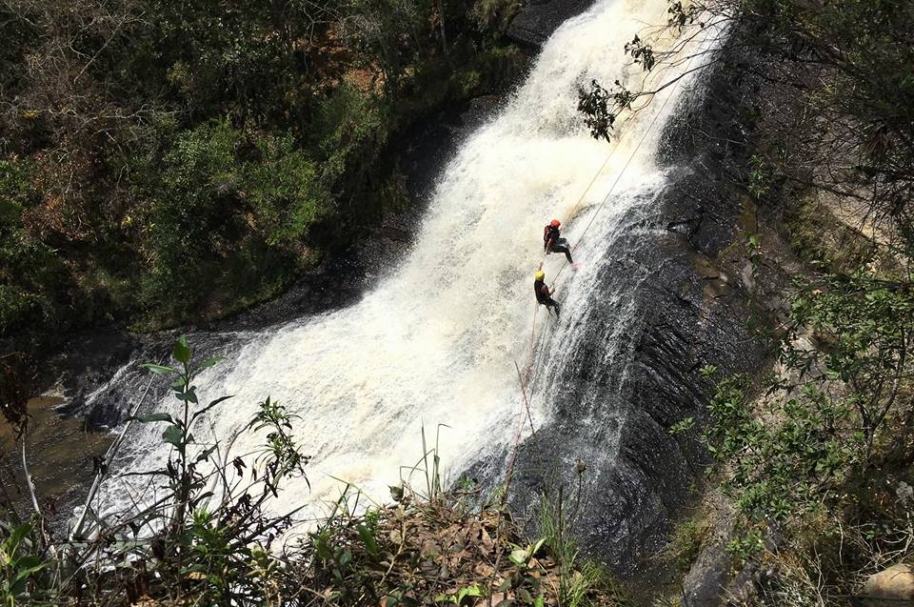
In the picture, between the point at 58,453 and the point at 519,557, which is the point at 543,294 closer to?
the point at 519,557

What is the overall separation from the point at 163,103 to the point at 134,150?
1430 mm

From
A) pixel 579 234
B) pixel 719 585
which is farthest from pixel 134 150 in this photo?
pixel 719 585

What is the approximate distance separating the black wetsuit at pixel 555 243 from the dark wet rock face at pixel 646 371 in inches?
34.2

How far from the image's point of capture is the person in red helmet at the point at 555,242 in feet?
34.9

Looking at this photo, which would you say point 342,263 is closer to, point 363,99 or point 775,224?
point 363,99

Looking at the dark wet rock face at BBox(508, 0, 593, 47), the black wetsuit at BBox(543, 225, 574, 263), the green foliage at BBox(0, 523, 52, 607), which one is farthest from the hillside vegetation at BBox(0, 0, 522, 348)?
the green foliage at BBox(0, 523, 52, 607)

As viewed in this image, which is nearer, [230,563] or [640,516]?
[230,563]

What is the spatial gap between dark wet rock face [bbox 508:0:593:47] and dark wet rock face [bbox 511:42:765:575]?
19.9ft

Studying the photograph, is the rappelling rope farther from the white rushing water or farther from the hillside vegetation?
the hillside vegetation

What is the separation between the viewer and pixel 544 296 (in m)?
10.0

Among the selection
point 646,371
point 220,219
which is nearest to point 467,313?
point 646,371

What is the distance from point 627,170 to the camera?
457 inches

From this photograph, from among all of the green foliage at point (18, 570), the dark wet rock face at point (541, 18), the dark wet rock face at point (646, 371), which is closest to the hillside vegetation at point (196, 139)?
the dark wet rock face at point (541, 18)

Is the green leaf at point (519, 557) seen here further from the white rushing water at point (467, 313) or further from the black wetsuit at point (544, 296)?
the black wetsuit at point (544, 296)
